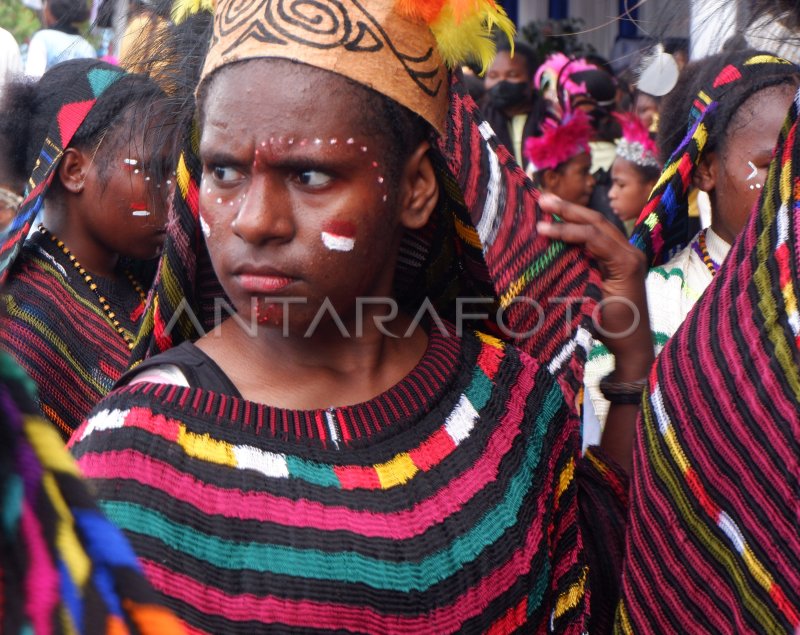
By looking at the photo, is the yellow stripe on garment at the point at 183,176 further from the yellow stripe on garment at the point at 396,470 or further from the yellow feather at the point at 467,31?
the yellow stripe on garment at the point at 396,470

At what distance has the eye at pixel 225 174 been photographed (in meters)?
1.85

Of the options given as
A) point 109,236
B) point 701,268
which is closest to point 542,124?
point 701,268

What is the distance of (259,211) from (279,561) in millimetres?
546

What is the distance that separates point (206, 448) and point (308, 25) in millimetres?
721

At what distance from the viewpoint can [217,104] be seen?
1865 mm

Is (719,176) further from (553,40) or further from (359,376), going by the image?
(553,40)

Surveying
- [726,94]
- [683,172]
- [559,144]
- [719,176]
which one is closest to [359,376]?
[683,172]

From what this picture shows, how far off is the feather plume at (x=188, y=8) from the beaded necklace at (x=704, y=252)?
1.93 m

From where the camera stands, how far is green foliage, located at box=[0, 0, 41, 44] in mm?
2152

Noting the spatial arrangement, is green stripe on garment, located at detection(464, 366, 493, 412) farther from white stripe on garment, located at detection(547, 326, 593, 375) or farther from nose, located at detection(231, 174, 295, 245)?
nose, located at detection(231, 174, 295, 245)

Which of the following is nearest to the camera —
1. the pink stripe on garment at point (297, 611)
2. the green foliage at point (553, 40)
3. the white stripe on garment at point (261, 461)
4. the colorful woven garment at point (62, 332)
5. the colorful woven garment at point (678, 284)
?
the pink stripe on garment at point (297, 611)

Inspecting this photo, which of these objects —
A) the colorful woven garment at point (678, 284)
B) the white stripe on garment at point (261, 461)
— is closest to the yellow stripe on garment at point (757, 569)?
the white stripe on garment at point (261, 461)

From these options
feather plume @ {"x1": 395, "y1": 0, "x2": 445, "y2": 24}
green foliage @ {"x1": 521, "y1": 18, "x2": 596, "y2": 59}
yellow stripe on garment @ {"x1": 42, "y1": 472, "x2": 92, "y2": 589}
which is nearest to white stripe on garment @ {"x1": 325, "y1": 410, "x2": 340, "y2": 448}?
feather plume @ {"x1": 395, "y1": 0, "x2": 445, "y2": 24}

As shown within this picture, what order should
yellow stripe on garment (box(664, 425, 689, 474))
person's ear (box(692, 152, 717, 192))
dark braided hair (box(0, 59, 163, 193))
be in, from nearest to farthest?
yellow stripe on garment (box(664, 425, 689, 474)), dark braided hair (box(0, 59, 163, 193)), person's ear (box(692, 152, 717, 192))
